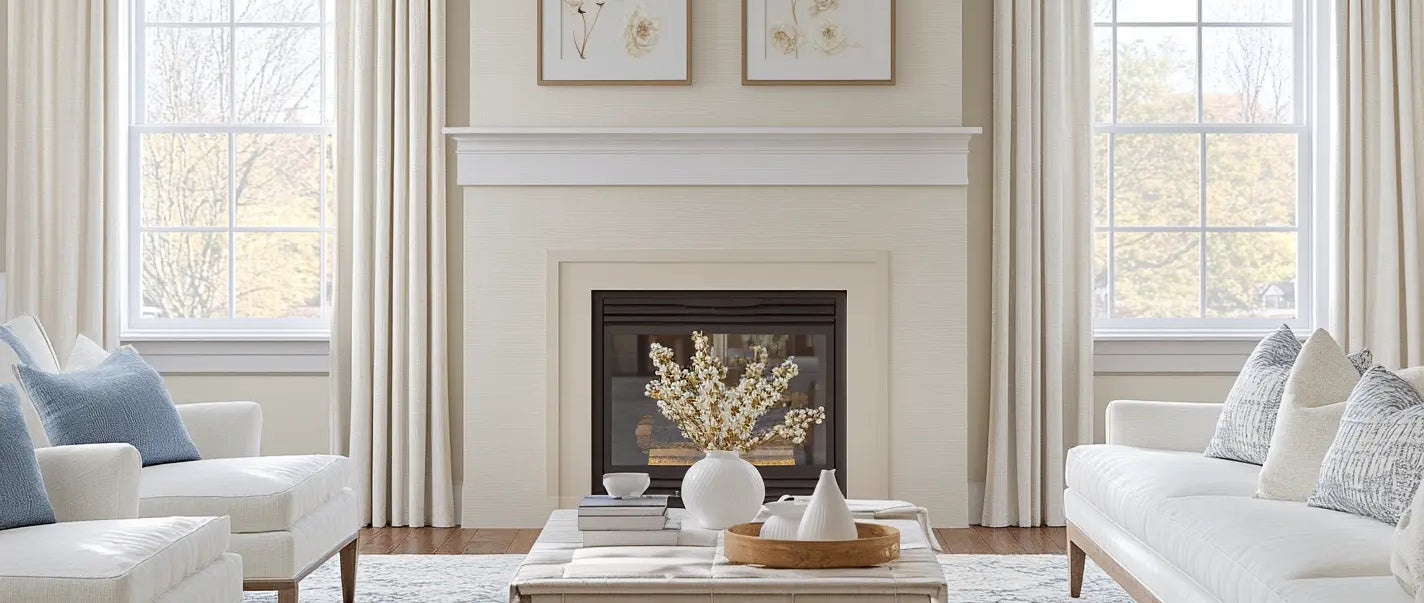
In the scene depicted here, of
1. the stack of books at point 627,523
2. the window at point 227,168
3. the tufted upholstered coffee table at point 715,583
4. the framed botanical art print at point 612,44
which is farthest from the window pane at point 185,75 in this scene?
the tufted upholstered coffee table at point 715,583

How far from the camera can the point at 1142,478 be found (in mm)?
3205

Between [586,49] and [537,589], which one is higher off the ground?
[586,49]

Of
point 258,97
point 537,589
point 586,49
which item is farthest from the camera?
point 258,97

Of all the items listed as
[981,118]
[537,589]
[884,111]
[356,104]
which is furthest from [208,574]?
[981,118]

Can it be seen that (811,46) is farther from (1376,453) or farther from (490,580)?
(1376,453)

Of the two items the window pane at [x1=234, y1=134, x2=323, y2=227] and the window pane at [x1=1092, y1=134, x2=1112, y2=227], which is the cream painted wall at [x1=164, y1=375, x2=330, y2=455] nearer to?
the window pane at [x1=234, y1=134, x2=323, y2=227]

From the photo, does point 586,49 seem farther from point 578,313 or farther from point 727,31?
point 578,313

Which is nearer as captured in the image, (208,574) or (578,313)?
(208,574)

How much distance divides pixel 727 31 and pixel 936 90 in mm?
842

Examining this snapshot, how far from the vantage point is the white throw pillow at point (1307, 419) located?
2.89m

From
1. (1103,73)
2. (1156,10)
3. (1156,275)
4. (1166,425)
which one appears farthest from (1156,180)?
(1166,425)

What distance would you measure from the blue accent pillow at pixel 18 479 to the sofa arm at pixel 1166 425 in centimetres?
282

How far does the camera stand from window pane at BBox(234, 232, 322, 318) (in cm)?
532

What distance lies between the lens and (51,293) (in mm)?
5031
